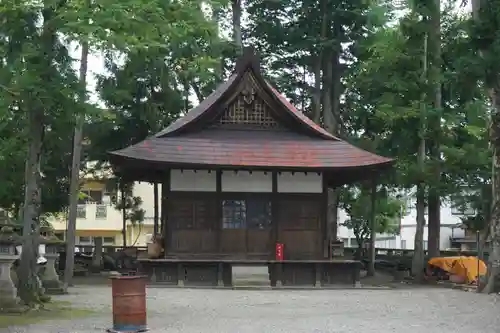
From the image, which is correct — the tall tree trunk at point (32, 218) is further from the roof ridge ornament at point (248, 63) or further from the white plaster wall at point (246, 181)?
the roof ridge ornament at point (248, 63)

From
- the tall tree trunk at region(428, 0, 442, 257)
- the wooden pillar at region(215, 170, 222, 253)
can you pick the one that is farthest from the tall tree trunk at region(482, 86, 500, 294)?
the wooden pillar at region(215, 170, 222, 253)

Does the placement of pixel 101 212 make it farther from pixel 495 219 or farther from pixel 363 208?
pixel 495 219

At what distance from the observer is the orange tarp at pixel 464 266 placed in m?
22.8

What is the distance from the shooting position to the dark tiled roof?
70.6 feet

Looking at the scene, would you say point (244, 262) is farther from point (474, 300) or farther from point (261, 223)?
point (474, 300)

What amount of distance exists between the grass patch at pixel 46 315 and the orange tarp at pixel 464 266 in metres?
13.2

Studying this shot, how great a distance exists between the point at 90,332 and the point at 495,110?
12.8 metres

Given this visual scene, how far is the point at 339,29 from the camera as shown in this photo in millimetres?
34406

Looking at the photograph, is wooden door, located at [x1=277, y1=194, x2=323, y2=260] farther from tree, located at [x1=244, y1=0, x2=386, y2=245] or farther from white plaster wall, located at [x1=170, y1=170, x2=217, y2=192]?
tree, located at [x1=244, y1=0, x2=386, y2=245]

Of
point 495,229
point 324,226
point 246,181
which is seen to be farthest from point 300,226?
point 495,229

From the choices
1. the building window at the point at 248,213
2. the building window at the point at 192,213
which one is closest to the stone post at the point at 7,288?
the building window at the point at 192,213

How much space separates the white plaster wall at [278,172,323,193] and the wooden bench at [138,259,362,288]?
2.66 metres

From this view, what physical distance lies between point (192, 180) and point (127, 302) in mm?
12013

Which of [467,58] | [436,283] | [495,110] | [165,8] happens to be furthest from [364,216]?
[165,8]
